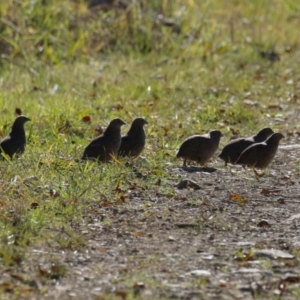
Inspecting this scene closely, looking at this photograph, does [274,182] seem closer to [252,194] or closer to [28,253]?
[252,194]

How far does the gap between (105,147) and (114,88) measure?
4367mm

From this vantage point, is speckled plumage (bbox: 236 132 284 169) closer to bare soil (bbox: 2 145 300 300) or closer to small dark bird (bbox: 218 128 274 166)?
small dark bird (bbox: 218 128 274 166)

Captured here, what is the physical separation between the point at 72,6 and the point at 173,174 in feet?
28.2

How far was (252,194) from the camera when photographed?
30.6 ft

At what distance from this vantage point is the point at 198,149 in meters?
10.7

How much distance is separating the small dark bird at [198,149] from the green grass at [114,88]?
200mm

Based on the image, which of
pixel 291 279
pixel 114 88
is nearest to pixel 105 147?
pixel 291 279

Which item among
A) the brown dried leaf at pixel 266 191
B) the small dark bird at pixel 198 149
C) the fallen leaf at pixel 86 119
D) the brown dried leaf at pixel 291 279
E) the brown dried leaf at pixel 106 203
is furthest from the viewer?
the fallen leaf at pixel 86 119

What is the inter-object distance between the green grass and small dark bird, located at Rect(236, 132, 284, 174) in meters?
A: 0.75

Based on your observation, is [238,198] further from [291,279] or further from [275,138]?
[291,279]

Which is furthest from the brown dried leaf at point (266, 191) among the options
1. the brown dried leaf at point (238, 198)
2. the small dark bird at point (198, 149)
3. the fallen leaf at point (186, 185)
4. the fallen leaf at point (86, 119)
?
the fallen leaf at point (86, 119)

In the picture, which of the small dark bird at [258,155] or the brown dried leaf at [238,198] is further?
the small dark bird at [258,155]

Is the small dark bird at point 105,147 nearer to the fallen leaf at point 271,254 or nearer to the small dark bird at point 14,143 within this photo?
the small dark bird at point 14,143

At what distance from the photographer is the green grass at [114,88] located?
867cm
